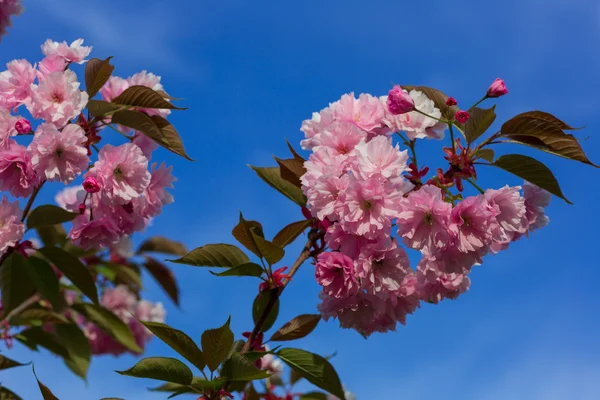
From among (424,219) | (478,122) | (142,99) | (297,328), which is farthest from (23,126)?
(478,122)

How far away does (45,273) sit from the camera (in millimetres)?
2324

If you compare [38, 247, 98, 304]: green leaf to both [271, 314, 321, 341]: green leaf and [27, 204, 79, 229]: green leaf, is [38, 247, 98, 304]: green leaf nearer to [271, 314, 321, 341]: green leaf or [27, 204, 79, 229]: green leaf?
[27, 204, 79, 229]: green leaf

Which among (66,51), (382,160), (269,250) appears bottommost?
(269,250)

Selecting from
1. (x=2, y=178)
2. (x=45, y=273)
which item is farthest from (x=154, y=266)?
(x=2, y=178)

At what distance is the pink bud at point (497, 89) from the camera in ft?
6.39

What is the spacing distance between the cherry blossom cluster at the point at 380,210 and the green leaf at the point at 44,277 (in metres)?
1.04

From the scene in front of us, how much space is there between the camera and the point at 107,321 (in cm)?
331

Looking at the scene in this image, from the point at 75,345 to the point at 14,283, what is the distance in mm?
810

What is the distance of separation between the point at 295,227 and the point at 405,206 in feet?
1.12

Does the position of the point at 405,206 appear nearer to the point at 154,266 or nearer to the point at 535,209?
the point at 535,209

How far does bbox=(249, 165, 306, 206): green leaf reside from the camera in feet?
6.57

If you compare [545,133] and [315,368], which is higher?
[545,133]

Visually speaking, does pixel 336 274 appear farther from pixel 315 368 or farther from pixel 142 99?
pixel 142 99

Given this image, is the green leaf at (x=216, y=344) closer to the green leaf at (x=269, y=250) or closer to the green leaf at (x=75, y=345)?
the green leaf at (x=269, y=250)
